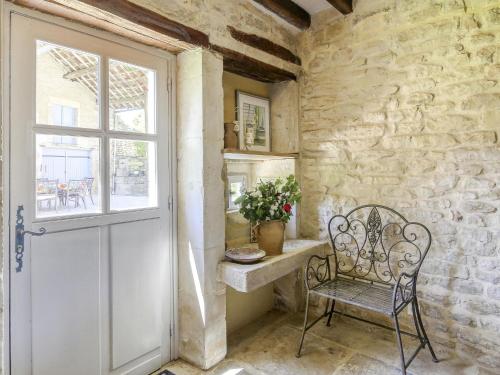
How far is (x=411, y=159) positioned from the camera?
2348 millimetres

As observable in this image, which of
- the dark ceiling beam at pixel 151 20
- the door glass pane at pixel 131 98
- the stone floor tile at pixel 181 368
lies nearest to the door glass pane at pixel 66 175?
the door glass pane at pixel 131 98

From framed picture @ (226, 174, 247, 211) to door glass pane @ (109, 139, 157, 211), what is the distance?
0.73 metres

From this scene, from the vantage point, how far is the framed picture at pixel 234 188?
267 centimetres

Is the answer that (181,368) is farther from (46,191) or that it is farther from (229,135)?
(229,135)

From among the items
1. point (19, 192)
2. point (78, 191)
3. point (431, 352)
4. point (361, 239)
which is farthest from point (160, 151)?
point (431, 352)

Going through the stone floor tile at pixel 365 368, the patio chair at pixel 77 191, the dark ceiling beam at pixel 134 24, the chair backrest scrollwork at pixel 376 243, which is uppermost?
the dark ceiling beam at pixel 134 24

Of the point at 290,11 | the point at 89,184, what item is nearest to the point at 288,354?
the point at 89,184

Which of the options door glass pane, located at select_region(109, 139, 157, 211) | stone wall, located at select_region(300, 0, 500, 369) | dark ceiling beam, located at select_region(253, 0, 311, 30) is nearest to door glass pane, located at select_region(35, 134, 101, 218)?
door glass pane, located at select_region(109, 139, 157, 211)

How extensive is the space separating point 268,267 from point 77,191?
4.27ft

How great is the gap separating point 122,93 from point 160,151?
421 millimetres

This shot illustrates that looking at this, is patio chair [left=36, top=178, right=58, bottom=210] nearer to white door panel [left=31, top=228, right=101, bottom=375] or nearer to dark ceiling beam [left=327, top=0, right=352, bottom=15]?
white door panel [left=31, top=228, right=101, bottom=375]

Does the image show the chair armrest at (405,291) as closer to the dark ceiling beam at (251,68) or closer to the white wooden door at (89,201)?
the white wooden door at (89,201)

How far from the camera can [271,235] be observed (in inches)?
95.3

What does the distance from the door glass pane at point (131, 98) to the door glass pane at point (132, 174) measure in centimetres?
11
